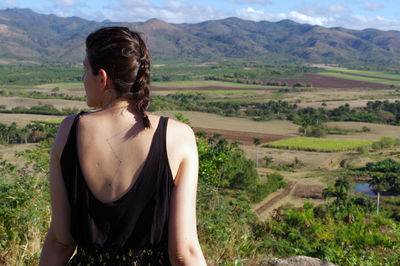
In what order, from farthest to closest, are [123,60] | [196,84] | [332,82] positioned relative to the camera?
1. [332,82]
2. [196,84]
3. [123,60]

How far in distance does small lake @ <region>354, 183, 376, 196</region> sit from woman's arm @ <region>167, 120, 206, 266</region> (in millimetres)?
35617

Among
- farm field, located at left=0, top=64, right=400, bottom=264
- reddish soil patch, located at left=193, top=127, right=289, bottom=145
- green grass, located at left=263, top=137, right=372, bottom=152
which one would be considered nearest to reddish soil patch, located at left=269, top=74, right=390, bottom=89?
farm field, located at left=0, top=64, right=400, bottom=264

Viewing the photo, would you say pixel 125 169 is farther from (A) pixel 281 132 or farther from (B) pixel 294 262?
(A) pixel 281 132

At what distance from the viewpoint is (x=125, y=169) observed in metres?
1.45

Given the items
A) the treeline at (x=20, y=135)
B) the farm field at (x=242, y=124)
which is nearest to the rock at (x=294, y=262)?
the treeline at (x=20, y=135)

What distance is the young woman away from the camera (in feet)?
4.73

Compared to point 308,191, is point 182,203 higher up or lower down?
higher up

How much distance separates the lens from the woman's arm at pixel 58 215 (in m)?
1.49

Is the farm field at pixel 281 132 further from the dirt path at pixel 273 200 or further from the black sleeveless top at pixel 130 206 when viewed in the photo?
the black sleeveless top at pixel 130 206

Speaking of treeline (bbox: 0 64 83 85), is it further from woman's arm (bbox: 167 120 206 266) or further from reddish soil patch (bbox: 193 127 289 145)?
woman's arm (bbox: 167 120 206 266)

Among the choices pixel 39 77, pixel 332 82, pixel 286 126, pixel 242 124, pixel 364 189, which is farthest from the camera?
pixel 332 82

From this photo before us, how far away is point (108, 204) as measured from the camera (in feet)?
4.79

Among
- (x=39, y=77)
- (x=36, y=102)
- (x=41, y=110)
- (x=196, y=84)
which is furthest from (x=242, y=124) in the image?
(x=39, y=77)

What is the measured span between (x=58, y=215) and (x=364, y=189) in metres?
38.0
